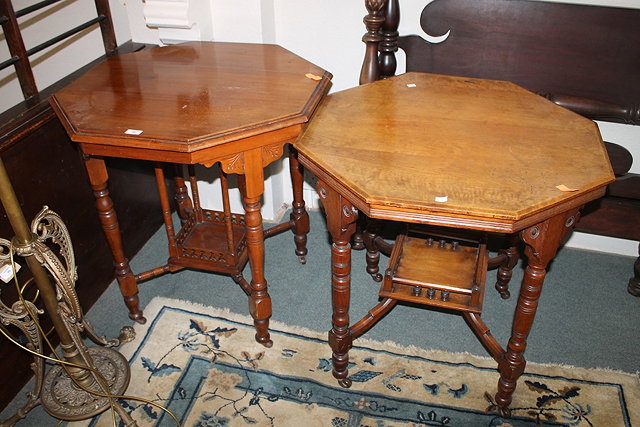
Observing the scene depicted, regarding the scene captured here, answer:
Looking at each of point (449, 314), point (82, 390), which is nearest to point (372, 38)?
point (449, 314)

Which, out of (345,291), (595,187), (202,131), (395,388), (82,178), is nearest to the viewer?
(595,187)

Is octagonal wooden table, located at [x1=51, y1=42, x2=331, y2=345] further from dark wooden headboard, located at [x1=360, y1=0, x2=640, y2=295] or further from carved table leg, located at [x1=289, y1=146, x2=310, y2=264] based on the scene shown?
dark wooden headboard, located at [x1=360, y1=0, x2=640, y2=295]

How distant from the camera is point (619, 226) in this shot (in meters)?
2.45

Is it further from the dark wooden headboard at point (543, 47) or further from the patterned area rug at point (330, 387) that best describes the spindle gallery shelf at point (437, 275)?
the dark wooden headboard at point (543, 47)

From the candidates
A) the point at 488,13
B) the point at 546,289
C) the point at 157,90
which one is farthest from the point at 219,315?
the point at 488,13

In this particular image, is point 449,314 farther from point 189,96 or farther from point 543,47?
point 189,96

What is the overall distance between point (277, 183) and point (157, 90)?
44.0 inches

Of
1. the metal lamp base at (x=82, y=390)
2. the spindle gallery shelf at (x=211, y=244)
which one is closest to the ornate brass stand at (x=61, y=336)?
the metal lamp base at (x=82, y=390)

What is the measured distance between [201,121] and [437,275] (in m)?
1.00

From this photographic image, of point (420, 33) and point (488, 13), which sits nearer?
point (488, 13)

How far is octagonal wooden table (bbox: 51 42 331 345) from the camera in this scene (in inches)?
70.9

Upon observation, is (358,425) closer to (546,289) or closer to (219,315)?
(219,315)

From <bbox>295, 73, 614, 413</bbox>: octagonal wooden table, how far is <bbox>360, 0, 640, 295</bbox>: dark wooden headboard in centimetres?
29

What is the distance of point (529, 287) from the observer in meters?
1.81
